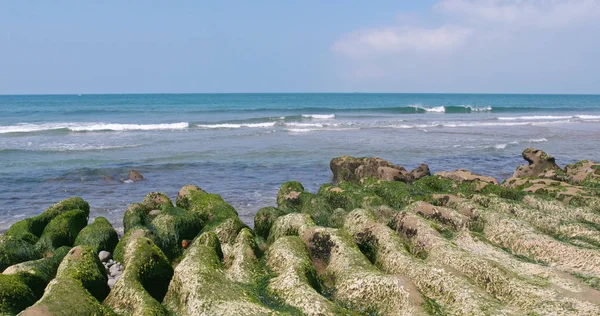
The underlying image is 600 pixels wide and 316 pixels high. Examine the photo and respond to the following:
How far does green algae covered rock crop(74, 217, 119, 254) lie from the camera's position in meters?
10.8

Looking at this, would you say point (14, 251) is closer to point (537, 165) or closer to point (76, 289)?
point (76, 289)

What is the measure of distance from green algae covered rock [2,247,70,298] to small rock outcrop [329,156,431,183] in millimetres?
10704

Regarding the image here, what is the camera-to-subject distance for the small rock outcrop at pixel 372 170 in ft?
55.3

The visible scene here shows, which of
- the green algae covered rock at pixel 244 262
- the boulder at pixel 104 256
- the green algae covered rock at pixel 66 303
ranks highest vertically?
the green algae covered rock at pixel 66 303

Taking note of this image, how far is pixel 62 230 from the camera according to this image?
36.8ft

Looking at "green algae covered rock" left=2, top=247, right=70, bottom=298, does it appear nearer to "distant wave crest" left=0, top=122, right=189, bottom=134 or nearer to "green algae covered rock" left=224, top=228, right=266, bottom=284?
"green algae covered rock" left=224, top=228, right=266, bottom=284

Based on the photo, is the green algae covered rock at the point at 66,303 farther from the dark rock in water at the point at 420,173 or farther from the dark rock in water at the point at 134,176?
the dark rock in water at the point at 134,176

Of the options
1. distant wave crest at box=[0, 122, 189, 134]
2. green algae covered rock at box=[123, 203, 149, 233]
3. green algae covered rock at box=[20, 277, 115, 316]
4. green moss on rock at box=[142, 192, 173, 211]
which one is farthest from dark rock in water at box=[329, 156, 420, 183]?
distant wave crest at box=[0, 122, 189, 134]

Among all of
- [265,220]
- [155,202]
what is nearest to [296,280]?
[265,220]

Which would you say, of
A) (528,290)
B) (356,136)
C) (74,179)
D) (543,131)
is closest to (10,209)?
(74,179)

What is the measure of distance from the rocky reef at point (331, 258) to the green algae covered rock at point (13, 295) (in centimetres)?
2

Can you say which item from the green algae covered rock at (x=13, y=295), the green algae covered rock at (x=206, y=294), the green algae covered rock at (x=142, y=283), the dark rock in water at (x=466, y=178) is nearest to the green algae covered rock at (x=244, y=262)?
the green algae covered rock at (x=206, y=294)

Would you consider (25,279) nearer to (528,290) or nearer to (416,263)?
(416,263)

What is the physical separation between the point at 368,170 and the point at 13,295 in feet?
43.2
